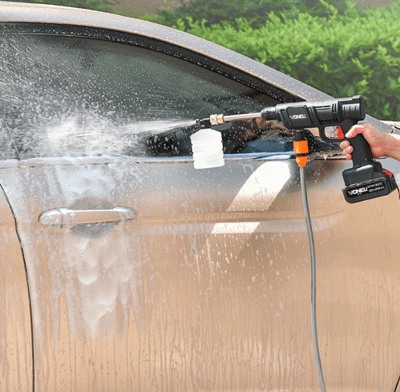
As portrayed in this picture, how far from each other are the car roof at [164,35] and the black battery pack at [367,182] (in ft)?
1.21

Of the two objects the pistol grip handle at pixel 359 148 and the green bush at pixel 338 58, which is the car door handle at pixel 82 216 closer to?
the pistol grip handle at pixel 359 148

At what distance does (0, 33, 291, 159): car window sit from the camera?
1.67 metres

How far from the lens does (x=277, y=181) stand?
1.68 metres

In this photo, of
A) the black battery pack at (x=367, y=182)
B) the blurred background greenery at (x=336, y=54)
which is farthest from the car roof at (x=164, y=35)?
the blurred background greenery at (x=336, y=54)

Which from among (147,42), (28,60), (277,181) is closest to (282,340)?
(277,181)

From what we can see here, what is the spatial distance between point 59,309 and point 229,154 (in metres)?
0.79

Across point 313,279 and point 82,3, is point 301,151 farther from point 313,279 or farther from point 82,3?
point 82,3

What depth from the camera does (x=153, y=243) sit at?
160 centimetres

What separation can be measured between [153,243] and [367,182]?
70 centimetres

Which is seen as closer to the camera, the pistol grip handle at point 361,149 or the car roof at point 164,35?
the pistol grip handle at point 361,149

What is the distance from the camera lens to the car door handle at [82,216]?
5.11 ft

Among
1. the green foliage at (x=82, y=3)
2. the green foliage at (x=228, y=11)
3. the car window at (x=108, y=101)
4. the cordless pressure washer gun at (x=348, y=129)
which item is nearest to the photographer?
the cordless pressure washer gun at (x=348, y=129)

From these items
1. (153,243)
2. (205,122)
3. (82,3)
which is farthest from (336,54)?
(153,243)

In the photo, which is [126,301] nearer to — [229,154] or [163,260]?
[163,260]
